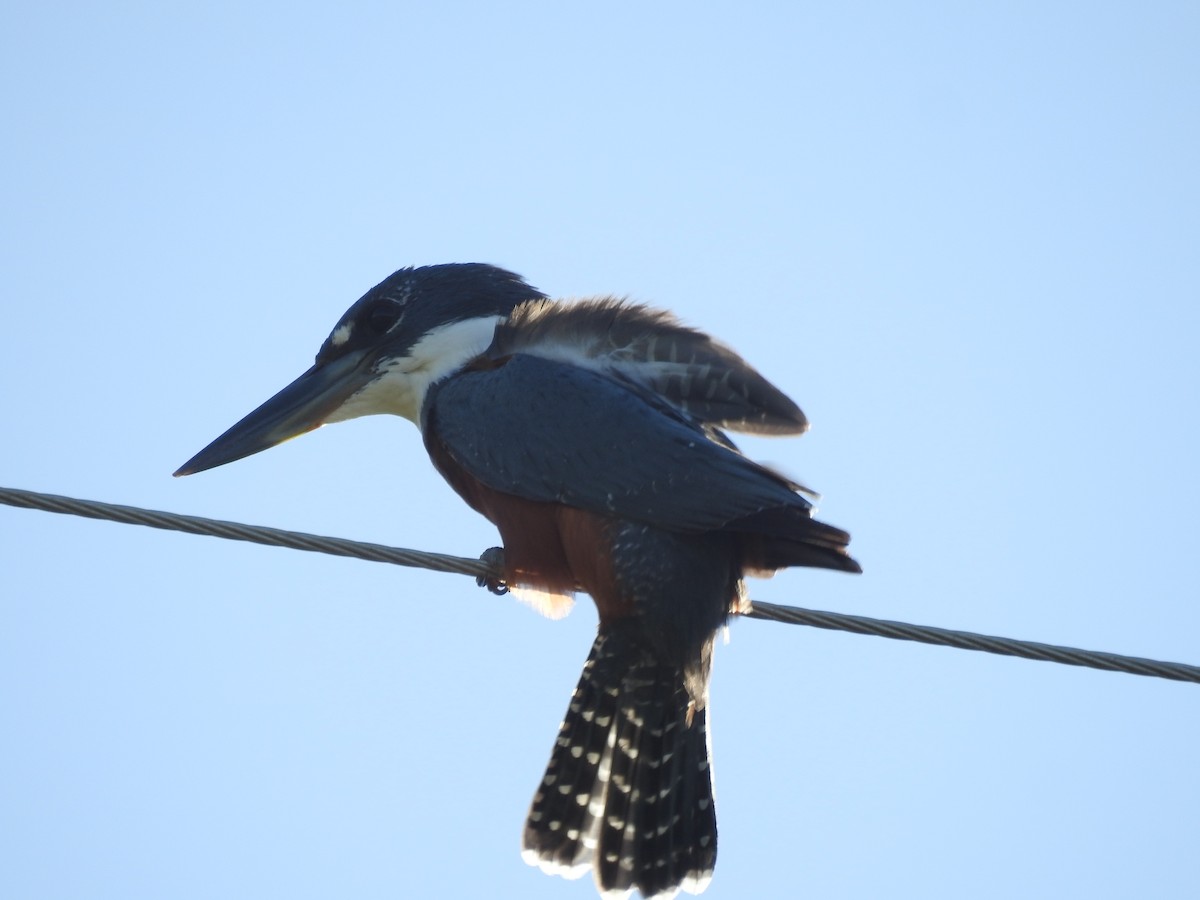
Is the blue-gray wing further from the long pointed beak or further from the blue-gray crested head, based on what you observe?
the long pointed beak

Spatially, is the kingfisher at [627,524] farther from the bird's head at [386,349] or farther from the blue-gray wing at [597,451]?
the bird's head at [386,349]

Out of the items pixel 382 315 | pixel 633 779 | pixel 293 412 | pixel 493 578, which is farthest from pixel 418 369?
pixel 633 779

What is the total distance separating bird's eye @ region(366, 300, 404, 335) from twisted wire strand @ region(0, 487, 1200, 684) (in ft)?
5.43

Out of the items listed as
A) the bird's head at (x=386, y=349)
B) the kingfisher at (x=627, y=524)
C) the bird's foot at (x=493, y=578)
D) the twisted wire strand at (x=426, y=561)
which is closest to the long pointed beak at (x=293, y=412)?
the bird's head at (x=386, y=349)

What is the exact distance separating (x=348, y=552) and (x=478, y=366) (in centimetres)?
138

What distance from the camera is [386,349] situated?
193 inches

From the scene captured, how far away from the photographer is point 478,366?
179 inches

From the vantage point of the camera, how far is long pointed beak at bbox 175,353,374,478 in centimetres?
489

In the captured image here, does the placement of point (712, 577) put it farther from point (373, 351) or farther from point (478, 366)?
point (373, 351)

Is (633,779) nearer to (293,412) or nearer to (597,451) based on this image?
(597,451)

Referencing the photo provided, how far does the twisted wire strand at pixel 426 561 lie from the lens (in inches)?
118

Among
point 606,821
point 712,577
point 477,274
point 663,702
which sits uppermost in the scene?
point 477,274

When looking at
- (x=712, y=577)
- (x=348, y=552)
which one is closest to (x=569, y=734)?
(x=712, y=577)

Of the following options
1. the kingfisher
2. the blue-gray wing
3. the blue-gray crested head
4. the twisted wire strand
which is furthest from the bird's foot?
the blue-gray crested head
